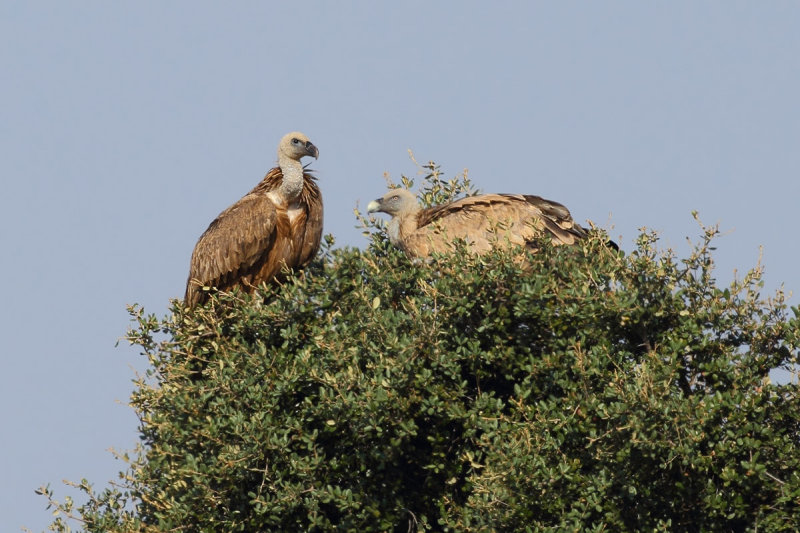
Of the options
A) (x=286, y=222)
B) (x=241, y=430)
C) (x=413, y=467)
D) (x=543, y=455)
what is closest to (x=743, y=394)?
(x=543, y=455)

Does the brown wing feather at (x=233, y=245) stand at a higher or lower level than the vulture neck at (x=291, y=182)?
lower

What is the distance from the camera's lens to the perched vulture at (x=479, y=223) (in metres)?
13.8

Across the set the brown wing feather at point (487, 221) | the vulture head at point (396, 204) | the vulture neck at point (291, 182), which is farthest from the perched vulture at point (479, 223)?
the vulture neck at point (291, 182)

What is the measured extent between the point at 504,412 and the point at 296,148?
20.4ft

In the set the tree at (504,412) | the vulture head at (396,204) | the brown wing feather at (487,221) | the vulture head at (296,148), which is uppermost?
the vulture head at (296,148)

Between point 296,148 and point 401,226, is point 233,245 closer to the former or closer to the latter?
point 296,148

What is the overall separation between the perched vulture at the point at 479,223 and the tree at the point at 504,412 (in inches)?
84.9

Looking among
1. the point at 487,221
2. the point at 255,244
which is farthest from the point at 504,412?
the point at 255,244

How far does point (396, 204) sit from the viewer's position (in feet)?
50.2

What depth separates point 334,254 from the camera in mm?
12477

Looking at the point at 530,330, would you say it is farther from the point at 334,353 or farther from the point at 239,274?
the point at 239,274

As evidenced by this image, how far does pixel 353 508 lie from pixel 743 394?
364 cm

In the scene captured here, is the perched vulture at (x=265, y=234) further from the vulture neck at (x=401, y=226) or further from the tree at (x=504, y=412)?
the tree at (x=504, y=412)

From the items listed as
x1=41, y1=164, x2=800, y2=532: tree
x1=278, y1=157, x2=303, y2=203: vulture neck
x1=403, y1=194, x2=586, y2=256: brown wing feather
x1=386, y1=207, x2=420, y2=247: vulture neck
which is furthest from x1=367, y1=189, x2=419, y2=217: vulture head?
x1=41, y1=164, x2=800, y2=532: tree
